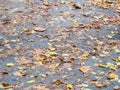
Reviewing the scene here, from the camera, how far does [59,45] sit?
624cm

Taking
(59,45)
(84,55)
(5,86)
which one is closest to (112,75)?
(84,55)

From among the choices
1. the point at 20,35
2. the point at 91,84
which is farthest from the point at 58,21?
the point at 91,84

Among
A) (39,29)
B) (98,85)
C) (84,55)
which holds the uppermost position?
(39,29)

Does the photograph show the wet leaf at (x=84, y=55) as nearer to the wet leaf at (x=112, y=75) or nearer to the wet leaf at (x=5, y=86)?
the wet leaf at (x=112, y=75)

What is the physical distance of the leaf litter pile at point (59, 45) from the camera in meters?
5.04

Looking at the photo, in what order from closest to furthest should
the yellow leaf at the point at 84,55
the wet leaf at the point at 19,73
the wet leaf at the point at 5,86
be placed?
the wet leaf at the point at 5,86 → the wet leaf at the point at 19,73 → the yellow leaf at the point at 84,55

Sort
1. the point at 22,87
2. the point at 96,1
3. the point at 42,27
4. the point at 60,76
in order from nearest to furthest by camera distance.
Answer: the point at 22,87, the point at 60,76, the point at 42,27, the point at 96,1

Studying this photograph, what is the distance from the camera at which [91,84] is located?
4945 millimetres

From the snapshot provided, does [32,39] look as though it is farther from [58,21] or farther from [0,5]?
[0,5]

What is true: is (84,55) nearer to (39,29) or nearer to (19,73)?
(19,73)

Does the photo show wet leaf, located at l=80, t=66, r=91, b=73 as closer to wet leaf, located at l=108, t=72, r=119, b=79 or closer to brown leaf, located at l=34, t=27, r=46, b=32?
wet leaf, located at l=108, t=72, r=119, b=79

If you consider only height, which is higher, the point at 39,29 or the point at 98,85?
the point at 39,29

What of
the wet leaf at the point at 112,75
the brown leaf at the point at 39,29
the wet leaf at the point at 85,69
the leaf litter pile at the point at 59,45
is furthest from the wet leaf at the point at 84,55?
the brown leaf at the point at 39,29

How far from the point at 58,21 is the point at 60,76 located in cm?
262
